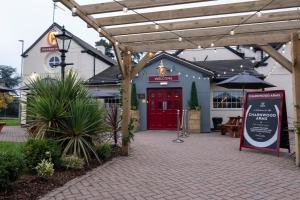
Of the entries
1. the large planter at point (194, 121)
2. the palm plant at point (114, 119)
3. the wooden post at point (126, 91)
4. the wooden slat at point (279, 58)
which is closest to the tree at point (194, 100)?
the large planter at point (194, 121)

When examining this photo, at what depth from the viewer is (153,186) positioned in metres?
5.53

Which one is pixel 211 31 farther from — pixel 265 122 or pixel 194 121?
pixel 194 121

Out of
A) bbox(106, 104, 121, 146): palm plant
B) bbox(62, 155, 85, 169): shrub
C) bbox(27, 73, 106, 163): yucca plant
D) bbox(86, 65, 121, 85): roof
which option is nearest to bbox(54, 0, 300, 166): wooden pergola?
bbox(106, 104, 121, 146): palm plant

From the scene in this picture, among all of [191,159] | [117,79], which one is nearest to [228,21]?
[191,159]

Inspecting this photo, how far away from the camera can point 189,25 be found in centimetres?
751

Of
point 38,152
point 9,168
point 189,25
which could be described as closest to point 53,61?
point 189,25

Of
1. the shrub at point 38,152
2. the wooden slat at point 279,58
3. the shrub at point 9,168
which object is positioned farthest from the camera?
the wooden slat at point 279,58

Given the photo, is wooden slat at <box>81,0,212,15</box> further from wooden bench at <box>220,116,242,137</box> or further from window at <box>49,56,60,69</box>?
window at <box>49,56,60,69</box>

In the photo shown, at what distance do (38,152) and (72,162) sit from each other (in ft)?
2.46

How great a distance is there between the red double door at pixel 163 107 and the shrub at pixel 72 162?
419 inches

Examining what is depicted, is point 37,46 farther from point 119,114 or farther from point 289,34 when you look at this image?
point 289,34

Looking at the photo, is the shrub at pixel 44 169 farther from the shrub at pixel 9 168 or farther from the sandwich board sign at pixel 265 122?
the sandwich board sign at pixel 265 122

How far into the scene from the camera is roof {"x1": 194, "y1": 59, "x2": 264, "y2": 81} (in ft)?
55.8

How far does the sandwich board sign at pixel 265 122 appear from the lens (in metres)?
8.95
